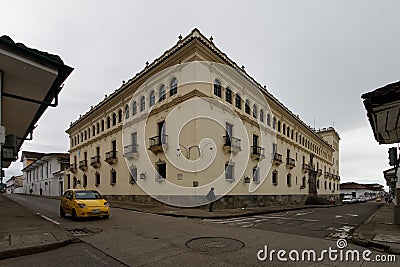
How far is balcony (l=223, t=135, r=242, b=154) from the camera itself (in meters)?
23.5

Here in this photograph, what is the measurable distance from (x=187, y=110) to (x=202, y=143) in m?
2.51

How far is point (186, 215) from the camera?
54.1 feet

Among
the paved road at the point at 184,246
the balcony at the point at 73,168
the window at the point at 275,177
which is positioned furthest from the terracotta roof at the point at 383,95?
the balcony at the point at 73,168

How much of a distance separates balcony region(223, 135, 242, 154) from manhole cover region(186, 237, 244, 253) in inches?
579

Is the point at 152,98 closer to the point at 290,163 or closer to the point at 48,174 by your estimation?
the point at 290,163

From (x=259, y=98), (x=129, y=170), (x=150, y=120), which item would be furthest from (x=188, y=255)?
(x=259, y=98)

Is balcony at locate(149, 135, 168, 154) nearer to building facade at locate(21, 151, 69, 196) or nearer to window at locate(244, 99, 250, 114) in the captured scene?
window at locate(244, 99, 250, 114)

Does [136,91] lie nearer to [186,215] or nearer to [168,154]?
[168,154]

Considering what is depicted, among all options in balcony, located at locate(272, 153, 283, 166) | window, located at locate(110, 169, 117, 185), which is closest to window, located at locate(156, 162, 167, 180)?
window, located at locate(110, 169, 117, 185)

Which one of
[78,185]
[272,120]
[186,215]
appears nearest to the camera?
[186,215]

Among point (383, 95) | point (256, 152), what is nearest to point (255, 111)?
point (256, 152)

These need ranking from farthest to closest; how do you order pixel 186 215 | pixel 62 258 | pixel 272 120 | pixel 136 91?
pixel 272 120 → pixel 136 91 → pixel 186 215 → pixel 62 258

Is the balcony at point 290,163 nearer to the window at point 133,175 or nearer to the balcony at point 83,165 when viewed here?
the window at point 133,175

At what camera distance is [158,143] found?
78.1ft
